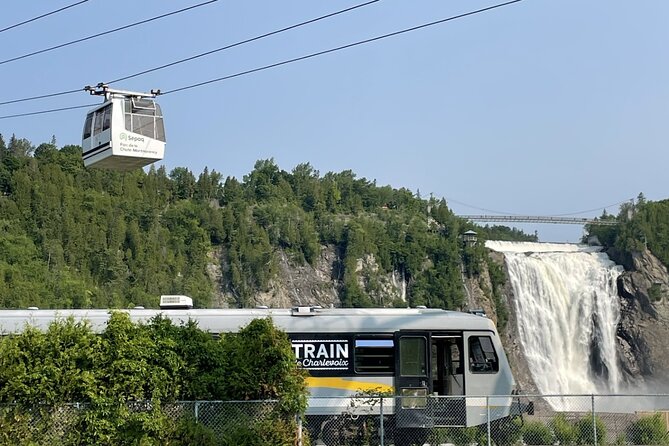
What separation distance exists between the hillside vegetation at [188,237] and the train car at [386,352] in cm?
5730

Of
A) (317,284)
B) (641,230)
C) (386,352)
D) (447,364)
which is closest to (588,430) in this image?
(447,364)

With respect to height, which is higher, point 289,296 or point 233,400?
point 289,296

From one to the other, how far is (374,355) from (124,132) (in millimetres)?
9326

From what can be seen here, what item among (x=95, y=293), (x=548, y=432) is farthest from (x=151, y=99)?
(x=95, y=293)

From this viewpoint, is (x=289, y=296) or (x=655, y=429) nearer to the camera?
(x=655, y=429)

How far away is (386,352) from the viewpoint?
28844 mm

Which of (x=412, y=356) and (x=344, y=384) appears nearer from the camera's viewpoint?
(x=344, y=384)

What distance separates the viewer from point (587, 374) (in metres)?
102

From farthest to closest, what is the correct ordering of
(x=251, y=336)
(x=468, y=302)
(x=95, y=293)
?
(x=468, y=302) < (x=95, y=293) < (x=251, y=336)

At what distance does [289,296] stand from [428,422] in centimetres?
9392

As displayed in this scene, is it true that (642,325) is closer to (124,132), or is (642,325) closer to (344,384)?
(344,384)

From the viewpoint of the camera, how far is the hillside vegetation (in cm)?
9962

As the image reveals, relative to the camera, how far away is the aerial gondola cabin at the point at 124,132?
26.5 meters

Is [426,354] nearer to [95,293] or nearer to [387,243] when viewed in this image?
[95,293]
